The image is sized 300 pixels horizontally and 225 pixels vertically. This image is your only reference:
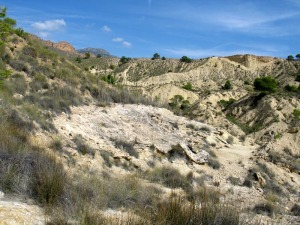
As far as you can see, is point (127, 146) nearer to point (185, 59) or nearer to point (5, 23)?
point (5, 23)

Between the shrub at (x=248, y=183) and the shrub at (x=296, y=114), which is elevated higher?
the shrub at (x=296, y=114)

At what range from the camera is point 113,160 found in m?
14.4

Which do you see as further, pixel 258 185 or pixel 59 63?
pixel 59 63

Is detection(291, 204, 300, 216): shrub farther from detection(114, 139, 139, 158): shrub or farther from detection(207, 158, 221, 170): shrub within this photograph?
detection(114, 139, 139, 158): shrub

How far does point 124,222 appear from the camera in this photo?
15.1 ft

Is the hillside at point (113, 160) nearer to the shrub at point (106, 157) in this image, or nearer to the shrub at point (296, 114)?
the shrub at point (106, 157)

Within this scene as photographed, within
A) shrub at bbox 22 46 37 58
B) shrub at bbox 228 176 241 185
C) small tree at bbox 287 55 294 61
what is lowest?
shrub at bbox 228 176 241 185

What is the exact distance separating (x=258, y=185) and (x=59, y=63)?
13582 mm

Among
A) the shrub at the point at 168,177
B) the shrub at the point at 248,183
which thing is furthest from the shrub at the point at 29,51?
the shrub at the point at 248,183

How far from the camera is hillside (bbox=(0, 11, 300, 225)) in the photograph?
17.5ft

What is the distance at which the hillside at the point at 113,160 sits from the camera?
5.35m

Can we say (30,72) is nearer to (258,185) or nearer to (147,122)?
(147,122)

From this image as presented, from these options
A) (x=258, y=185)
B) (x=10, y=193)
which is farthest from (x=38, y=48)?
(x=10, y=193)

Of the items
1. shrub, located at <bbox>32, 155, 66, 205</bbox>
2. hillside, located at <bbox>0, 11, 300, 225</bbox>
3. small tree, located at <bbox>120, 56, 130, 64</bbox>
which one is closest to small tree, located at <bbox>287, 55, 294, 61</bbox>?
small tree, located at <bbox>120, 56, 130, 64</bbox>
